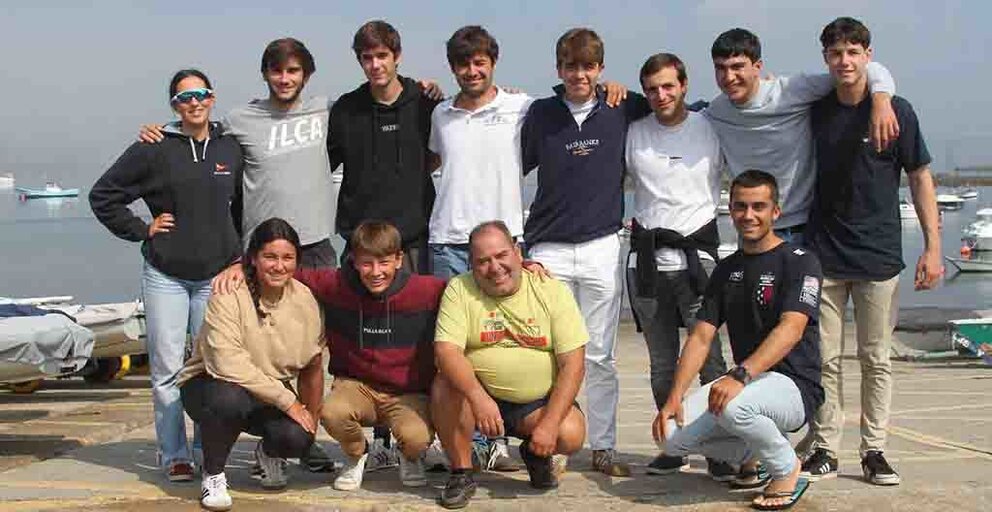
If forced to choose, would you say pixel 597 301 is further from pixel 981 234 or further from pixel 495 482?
pixel 981 234

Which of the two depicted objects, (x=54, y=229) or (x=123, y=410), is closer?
(x=123, y=410)

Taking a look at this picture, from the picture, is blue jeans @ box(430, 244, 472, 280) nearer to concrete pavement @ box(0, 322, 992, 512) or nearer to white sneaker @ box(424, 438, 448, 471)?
white sneaker @ box(424, 438, 448, 471)

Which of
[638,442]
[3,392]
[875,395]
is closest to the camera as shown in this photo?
[875,395]

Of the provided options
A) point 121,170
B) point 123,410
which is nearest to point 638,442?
point 121,170

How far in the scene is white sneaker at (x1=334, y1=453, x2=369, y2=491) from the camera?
527 centimetres

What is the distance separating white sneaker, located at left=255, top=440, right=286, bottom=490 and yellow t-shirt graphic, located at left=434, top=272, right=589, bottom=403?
102cm

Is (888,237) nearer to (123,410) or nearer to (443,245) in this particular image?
(443,245)

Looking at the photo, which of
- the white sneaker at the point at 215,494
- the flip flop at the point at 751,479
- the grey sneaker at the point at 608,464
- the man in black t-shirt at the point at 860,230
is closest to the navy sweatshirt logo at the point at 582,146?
the man in black t-shirt at the point at 860,230

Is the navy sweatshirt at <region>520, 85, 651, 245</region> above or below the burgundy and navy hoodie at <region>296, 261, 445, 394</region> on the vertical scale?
above

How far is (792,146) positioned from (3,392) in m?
9.17

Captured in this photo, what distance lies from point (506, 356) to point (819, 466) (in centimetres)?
160

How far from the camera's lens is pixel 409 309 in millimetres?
5238

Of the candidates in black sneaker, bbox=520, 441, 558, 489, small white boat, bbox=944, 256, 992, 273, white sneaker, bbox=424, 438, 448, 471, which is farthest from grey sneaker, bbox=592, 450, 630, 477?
small white boat, bbox=944, 256, 992, 273

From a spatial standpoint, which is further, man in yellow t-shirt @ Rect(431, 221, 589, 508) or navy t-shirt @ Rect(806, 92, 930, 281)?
navy t-shirt @ Rect(806, 92, 930, 281)
